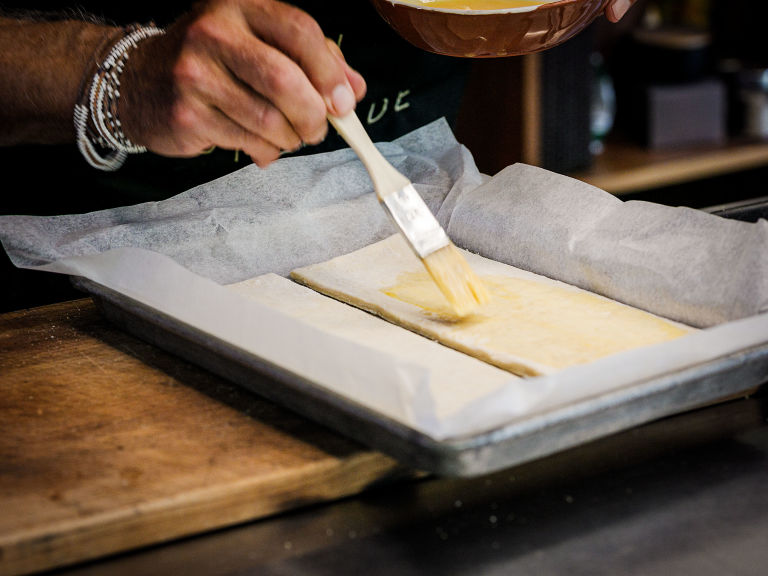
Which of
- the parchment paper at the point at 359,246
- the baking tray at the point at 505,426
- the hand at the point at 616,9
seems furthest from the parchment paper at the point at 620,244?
the hand at the point at 616,9

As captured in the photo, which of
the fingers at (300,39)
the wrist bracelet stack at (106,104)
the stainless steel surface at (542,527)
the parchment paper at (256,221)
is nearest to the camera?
the stainless steel surface at (542,527)

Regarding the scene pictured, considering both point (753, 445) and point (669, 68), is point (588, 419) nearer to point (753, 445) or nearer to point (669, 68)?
point (753, 445)

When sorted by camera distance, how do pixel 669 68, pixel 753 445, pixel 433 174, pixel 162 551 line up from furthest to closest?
pixel 669 68, pixel 433 174, pixel 753 445, pixel 162 551

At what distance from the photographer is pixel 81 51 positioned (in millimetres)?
1231

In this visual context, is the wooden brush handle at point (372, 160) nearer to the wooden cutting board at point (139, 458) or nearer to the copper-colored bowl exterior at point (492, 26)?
the copper-colored bowl exterior at point (492, 26)

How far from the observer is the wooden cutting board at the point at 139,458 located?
837 mm

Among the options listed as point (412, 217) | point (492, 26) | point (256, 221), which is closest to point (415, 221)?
point (412, 217)

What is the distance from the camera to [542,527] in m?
0.85

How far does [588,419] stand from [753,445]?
0.72 feet

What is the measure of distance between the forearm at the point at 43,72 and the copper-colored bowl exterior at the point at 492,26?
1.20ft

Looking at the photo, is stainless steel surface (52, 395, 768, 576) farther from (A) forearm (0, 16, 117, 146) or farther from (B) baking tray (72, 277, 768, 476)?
(A) forearm (0, 16, 117, 146)

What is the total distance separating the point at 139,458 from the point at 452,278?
41 cm

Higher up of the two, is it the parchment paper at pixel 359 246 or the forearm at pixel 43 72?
the forearm at pixel 43 72

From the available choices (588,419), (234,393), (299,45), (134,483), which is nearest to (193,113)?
(299,45)
